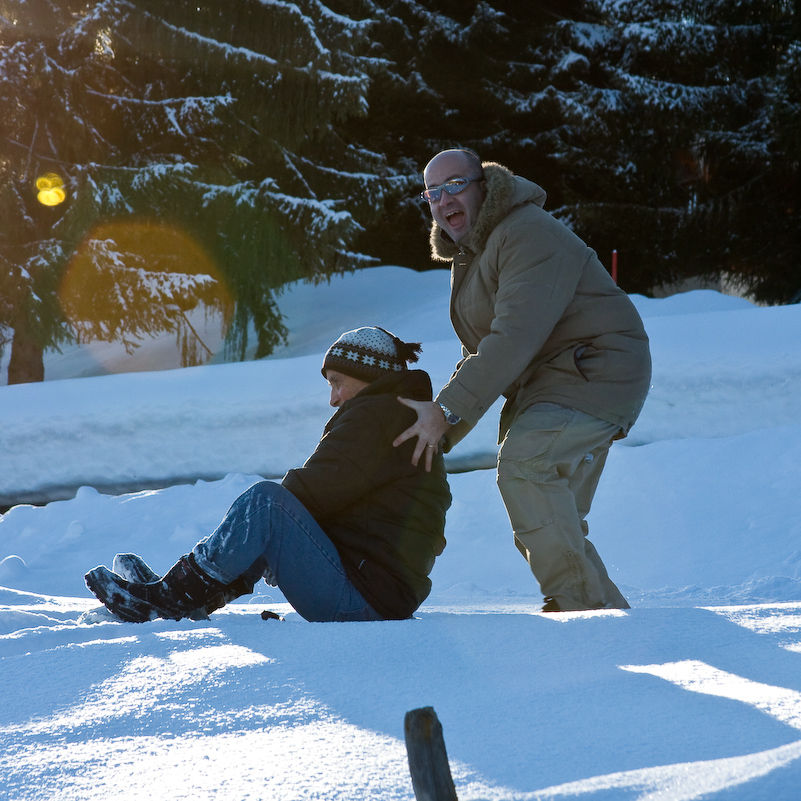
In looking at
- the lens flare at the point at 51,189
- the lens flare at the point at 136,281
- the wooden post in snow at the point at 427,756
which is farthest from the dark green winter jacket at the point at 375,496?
the lens flare at the point at 51,189

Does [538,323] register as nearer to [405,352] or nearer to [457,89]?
[405,352]

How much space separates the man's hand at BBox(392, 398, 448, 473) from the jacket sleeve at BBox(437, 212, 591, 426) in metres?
0.09

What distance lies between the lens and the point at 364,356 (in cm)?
266

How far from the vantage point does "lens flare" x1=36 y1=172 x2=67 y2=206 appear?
1090 centimetres

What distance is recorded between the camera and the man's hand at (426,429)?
257 cm

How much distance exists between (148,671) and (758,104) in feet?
48.9

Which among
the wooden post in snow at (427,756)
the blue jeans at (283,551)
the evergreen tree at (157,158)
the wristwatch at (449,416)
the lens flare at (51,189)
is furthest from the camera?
the lens flare at (51,189)

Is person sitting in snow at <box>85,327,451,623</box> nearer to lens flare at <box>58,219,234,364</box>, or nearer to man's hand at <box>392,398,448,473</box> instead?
man's hand at <box>392,398,448,473</box>

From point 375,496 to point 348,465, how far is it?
4.9 inches

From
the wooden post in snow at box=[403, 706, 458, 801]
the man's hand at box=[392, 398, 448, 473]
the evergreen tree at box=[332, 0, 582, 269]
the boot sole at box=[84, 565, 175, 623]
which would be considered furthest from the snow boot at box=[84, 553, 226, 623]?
the evergreen tree at box=[332, 0, 582, 269]

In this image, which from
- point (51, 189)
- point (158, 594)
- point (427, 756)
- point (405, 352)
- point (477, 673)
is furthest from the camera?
point (51, 189)

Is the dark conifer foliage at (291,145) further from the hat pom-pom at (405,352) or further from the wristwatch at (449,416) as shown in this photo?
the wristwatch at (449,416)

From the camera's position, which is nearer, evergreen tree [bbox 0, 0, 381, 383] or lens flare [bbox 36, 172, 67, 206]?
evergreen tree [bbox 0, 0, 381, 383]

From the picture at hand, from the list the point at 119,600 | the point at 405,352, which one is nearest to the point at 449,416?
the point at 405,352
